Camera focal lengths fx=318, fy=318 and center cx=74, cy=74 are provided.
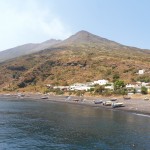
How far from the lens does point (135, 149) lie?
200ft

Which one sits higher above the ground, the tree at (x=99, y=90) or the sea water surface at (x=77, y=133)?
the tree at (x=99, y=90)

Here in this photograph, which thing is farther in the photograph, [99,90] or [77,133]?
[99,90]

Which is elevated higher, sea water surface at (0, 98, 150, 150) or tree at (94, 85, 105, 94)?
tree at (94, 85, 105, 94)

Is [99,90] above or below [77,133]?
above

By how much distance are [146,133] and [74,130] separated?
59.4 ft

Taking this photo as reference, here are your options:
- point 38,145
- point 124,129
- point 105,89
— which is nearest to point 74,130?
point 124,129

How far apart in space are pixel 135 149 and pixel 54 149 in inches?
612

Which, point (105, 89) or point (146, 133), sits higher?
point (105, 89)

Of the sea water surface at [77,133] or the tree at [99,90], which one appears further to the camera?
the tree at [99,90]

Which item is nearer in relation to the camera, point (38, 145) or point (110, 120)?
point (38, 145)

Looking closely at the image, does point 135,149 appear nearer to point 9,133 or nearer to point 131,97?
point 9,133

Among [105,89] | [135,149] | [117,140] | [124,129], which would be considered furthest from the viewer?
[105,89]

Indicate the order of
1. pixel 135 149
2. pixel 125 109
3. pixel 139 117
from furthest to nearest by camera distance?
1. pixel 125 109
2. pixel 139 117
3. pixel 135 149

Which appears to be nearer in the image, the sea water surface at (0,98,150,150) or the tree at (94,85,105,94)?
the sea water surface at (0,98,150,150)
